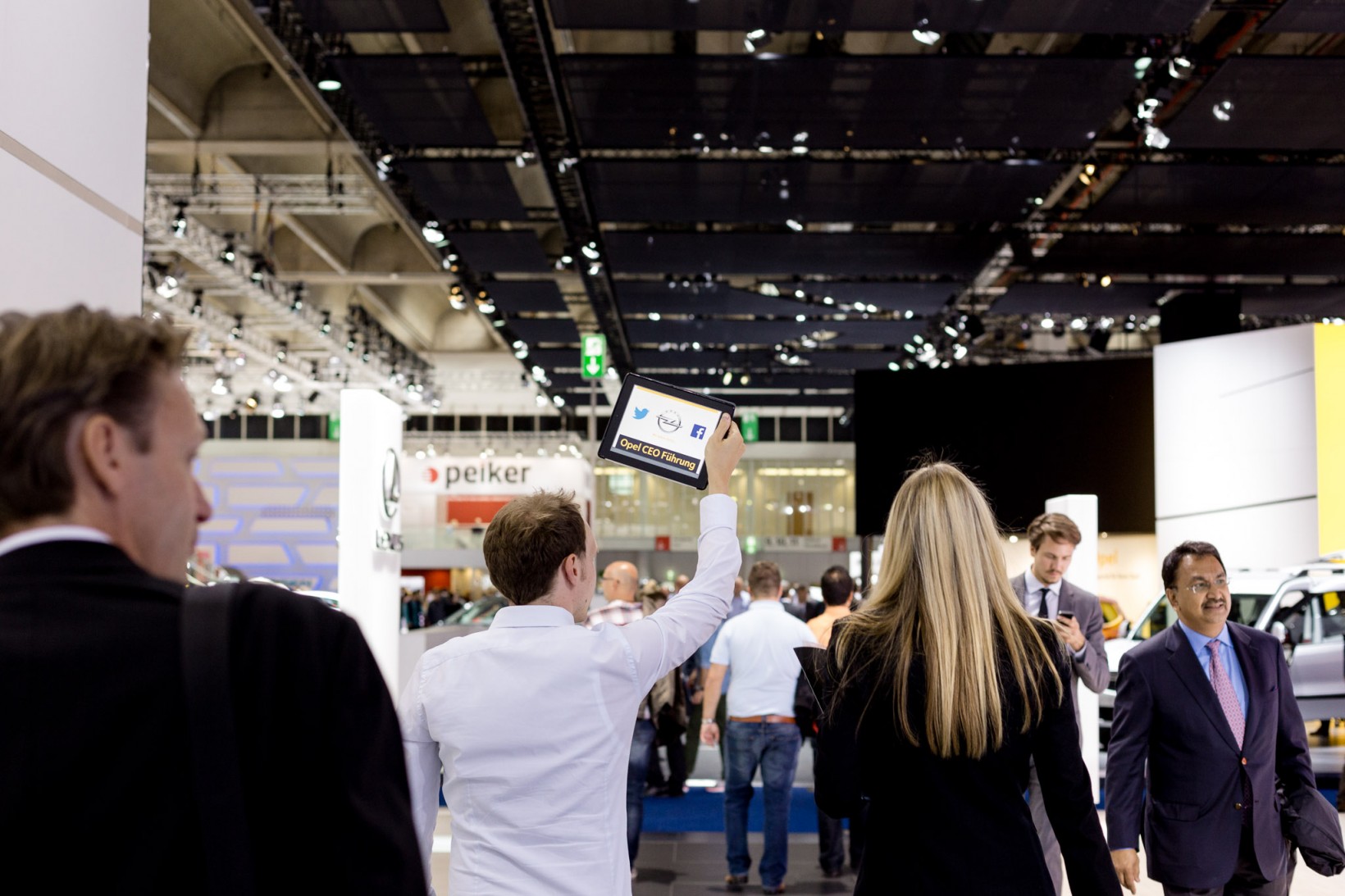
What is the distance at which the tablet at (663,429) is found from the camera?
2477 mm

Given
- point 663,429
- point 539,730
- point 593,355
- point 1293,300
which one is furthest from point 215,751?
point 1293,300

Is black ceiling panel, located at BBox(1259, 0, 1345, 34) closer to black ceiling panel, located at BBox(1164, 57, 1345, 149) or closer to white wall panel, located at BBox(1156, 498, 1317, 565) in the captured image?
black ceiling panel, located at BBox(1164, 57, 1345, 149)

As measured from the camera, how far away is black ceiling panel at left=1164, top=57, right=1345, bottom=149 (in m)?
7.64

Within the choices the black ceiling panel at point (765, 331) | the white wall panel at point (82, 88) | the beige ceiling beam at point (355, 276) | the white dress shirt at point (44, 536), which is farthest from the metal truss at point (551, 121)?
the white dress shirt at point (44, 536)

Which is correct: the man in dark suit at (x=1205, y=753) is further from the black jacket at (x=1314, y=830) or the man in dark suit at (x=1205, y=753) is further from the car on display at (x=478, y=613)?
the car on display at (x=478, y=613)

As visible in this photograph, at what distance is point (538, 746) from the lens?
213 centimetres

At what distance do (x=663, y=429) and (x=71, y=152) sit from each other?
1.37 meters

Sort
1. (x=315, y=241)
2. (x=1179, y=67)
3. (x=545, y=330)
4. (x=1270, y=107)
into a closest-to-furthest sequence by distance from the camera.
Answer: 1. (x=1179, y=67)
2. (x=1270, y=107)
3. (x=315, y=241)
4. (x=545, y=330)

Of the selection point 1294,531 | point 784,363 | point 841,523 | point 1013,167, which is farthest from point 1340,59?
point 841,523

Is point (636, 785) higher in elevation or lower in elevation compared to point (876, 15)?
lower

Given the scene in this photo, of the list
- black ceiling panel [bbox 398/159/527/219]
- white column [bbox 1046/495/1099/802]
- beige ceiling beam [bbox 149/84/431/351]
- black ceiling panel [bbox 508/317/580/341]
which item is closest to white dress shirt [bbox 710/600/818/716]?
white column [bbox 1046/495/1099/802]

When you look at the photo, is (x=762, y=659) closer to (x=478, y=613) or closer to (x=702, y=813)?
(x=702, y=813)

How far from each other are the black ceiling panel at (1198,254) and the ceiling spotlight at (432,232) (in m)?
5.96

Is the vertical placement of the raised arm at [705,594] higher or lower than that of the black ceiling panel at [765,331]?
lower
